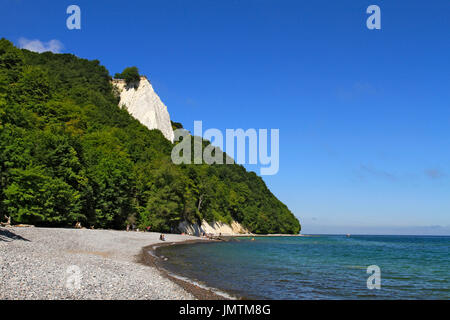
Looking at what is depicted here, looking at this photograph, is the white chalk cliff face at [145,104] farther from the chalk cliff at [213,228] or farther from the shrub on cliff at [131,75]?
the chalk cliff at [213,228]

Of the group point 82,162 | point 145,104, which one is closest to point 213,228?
point 145,104

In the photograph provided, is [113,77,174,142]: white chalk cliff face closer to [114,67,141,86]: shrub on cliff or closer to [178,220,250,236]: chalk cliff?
[114,67,141,86]: shrub on cliff

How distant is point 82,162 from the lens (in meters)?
47.6

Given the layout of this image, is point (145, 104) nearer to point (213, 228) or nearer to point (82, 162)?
point (213, 228)

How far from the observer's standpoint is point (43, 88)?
2731 inches

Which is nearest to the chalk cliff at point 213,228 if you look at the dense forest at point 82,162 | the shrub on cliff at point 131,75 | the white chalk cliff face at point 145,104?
the dense forest at point 82,162

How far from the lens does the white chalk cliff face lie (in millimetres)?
112375

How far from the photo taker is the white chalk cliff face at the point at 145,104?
11238cm

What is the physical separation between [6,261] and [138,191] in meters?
53.0

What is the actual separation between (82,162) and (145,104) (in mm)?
70203

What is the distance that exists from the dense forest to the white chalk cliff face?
14.0 ft

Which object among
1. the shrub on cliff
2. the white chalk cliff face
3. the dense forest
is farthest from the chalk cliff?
the shrub on cliff

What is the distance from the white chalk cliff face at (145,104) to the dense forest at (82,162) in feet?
14.0
